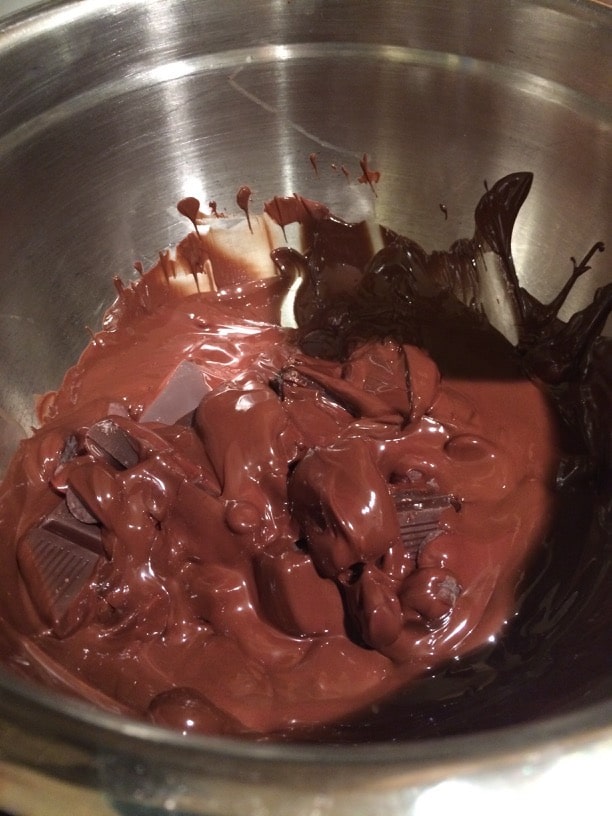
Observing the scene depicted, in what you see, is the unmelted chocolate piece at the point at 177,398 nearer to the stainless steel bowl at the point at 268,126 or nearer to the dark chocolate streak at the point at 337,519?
the dark chocolate streak at the point at 337,519

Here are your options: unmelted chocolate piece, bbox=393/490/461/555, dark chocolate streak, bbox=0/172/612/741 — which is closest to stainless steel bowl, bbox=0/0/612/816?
dark chocolate streak, bbox=0/172/612/741

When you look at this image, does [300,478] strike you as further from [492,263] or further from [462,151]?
[462,151]

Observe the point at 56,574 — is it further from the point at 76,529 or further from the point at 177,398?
the point at 177,398

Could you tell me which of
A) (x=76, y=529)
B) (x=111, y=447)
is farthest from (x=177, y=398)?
(x=76, y=529)

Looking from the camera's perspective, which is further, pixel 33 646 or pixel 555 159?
pixel 555 159

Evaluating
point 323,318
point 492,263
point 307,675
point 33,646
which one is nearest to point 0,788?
point 33,646

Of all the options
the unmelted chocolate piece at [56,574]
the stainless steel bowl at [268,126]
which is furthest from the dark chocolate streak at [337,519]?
the stainless steel bowl at [268,126]

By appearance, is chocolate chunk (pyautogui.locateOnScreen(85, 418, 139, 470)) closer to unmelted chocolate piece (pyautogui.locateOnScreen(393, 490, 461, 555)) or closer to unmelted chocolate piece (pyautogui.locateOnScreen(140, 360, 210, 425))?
unmelted chocolate piece (pyautogui.locateOnScreen(140, 360, 210, 425))
